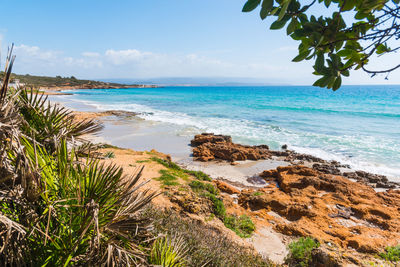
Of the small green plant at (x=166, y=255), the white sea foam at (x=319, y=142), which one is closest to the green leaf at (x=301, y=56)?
the small green plant at (x=166, y=255)

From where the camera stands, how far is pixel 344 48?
1407 millimetres

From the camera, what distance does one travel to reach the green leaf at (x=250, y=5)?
1.08m

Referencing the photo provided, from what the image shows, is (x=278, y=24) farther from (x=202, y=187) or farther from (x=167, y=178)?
(x=167, y=178)

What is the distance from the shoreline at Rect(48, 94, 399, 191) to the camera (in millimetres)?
12008

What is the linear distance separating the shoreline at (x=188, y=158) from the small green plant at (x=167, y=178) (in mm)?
2808

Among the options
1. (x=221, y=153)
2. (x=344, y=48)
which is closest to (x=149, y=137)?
(x=221, y=153)

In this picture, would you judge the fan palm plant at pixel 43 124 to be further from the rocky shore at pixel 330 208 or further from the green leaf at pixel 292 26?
the rocky shore at pixel 330 208

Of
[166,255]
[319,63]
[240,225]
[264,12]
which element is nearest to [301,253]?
[240,225]

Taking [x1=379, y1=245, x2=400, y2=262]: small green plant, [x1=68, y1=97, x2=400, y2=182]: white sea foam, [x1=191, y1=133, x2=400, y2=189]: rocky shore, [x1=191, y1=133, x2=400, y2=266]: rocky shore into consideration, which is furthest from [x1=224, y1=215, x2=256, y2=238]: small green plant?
[x1=68, y1=97, x2=400, y2=182]: white sea foam

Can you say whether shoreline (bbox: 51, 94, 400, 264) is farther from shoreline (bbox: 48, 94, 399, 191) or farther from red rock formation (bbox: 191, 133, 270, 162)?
red rock formation (bbox: 191, 133, 270, 162)

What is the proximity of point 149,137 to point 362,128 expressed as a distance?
22.7 m

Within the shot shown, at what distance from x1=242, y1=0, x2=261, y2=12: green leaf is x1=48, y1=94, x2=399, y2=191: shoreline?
794 centimetres

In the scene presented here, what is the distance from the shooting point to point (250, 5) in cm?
110

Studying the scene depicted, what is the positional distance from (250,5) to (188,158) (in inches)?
550
